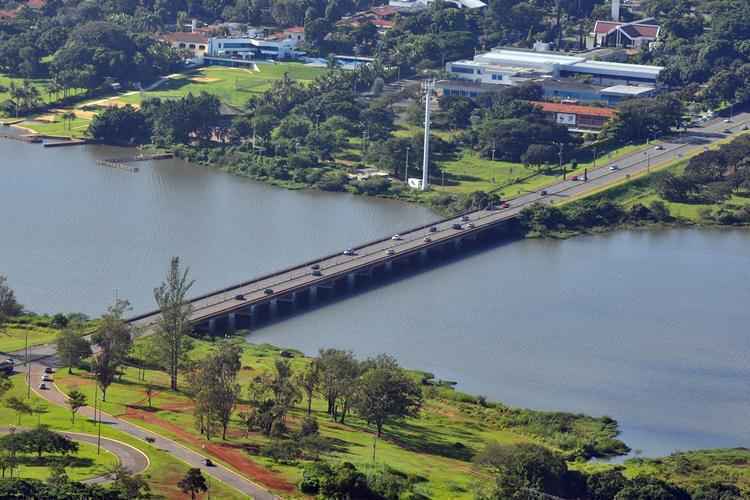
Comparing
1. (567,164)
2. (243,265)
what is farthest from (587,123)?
(243,265)

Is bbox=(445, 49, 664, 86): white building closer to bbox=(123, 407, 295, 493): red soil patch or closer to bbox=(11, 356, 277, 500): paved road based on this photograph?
bbox=(11, 356, 277, 500): paved road

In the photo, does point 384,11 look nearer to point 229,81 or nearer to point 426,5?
point 426,5

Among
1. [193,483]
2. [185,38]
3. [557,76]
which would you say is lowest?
[193,483]

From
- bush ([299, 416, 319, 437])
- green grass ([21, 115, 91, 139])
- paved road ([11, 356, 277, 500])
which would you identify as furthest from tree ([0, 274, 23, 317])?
green grass ([21, 115, 91, 139])

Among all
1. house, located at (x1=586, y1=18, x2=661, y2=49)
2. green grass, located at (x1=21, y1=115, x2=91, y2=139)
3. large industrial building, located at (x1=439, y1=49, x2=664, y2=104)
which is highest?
house, located at (x1=586, y1=18, x2=661, y2=49)

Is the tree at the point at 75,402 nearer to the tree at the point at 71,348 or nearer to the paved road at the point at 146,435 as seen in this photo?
the paved road at the point at 146,435

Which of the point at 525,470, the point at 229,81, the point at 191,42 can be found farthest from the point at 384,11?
the point at 525,470
